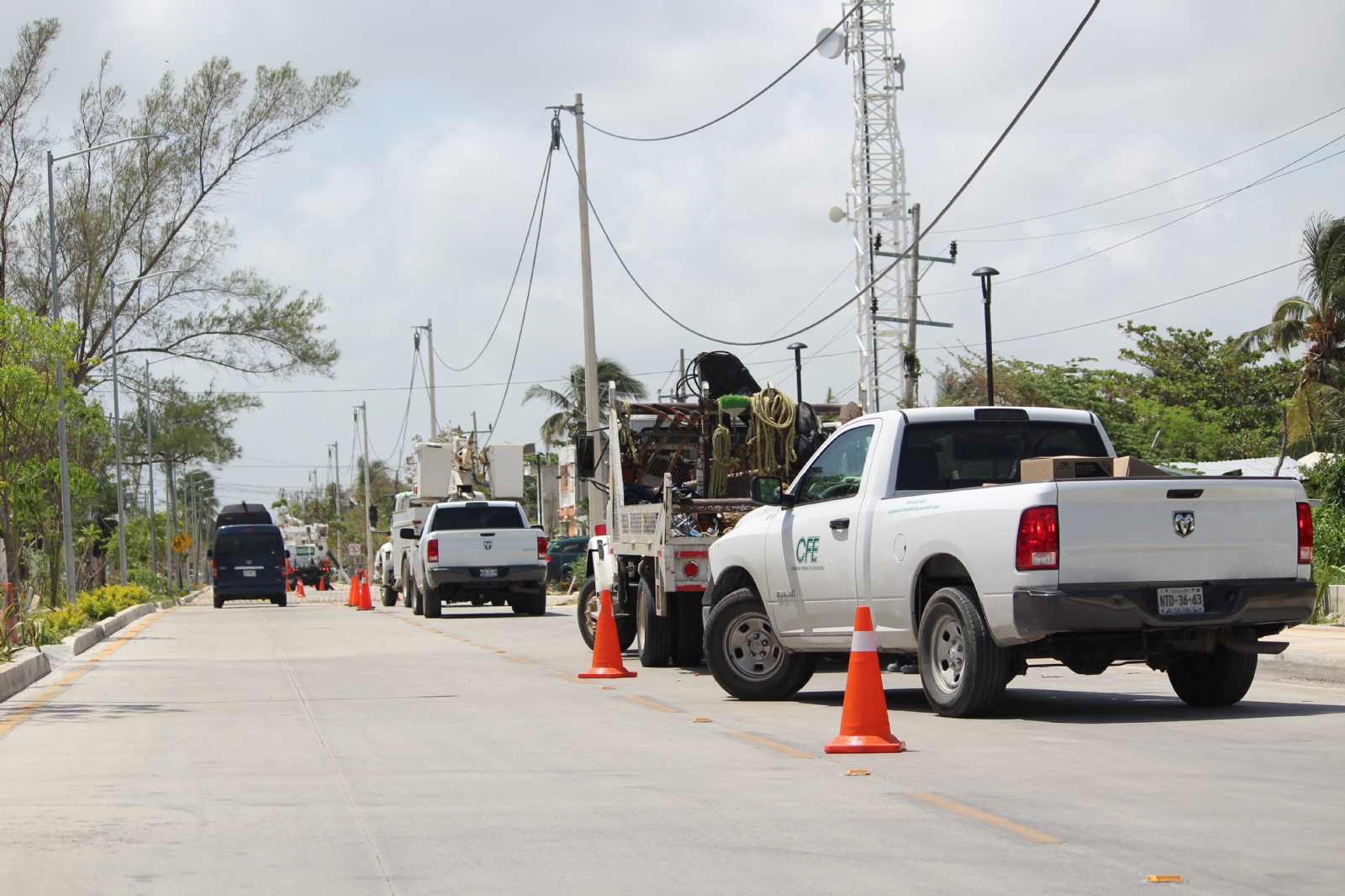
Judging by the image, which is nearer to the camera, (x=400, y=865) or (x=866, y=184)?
(x=400, y=865)

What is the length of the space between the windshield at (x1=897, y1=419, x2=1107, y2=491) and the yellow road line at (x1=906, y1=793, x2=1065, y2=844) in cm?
354

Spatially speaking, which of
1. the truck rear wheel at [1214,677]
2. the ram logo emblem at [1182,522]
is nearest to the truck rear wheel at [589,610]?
the truck rear wheel at [1214,677]

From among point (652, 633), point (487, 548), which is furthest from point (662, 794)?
point (487, 548)

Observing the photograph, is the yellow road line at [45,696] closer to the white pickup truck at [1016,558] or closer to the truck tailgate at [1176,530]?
the white pickup truck at [1016,558]

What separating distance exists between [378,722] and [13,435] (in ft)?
57.5

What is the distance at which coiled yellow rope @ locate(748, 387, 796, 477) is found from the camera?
581 inches

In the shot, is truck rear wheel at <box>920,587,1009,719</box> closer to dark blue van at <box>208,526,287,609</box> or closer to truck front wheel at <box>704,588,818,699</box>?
truck front wheel at <box>704,588,818,699</box>

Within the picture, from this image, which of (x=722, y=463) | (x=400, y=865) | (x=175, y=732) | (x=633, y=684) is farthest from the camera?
(x=722, y=463)

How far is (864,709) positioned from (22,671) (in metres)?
9.91

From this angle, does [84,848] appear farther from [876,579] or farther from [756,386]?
[756,386]

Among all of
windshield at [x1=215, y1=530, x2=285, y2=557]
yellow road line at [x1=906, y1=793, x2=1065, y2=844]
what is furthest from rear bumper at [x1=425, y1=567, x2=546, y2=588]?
yellow road line at [x1=906, y1=793, x2=1065, y2=844]

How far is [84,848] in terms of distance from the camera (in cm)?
634

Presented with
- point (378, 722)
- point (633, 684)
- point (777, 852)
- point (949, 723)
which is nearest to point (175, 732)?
point (378, 722)

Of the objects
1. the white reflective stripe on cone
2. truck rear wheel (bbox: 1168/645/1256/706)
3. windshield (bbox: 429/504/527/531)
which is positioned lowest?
truck rear wheel (bbox: 1168/645/1256/706)
